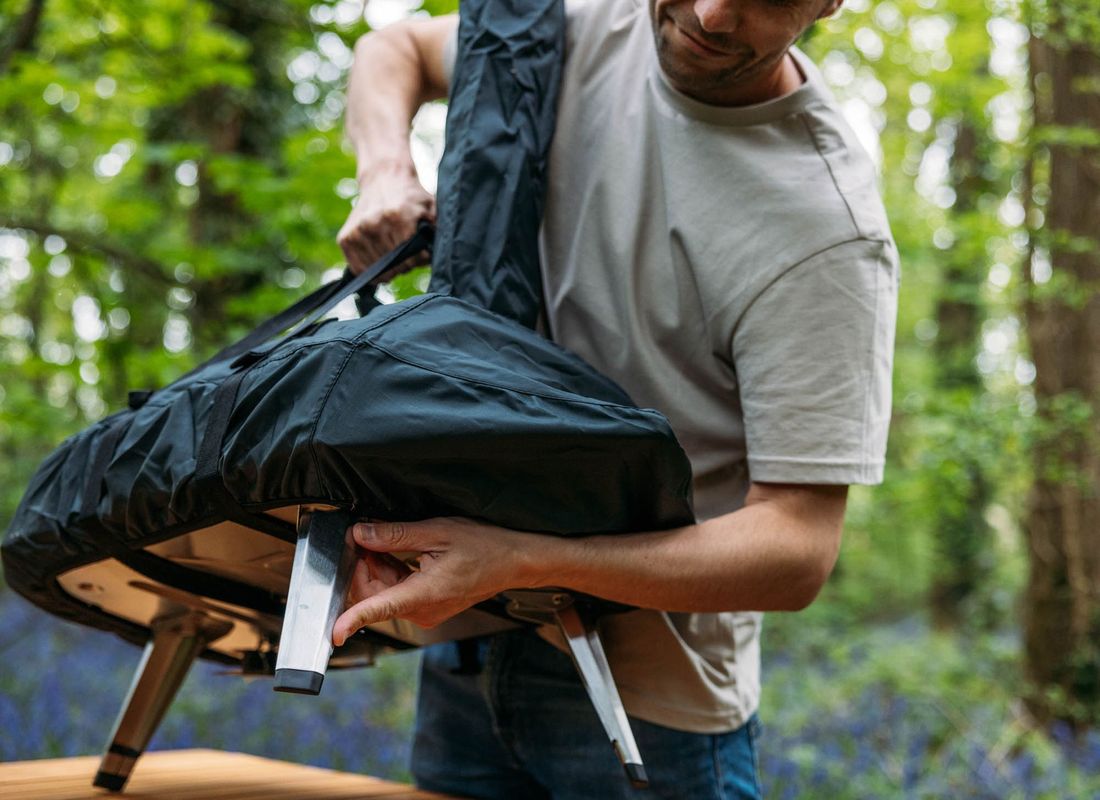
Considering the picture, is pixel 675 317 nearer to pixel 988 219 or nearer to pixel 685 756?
pixel 685 756

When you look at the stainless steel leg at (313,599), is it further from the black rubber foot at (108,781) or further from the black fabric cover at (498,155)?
the black rubber foot at (108,781)

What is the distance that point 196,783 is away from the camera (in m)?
1.77

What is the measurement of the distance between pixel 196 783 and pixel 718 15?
1.40m

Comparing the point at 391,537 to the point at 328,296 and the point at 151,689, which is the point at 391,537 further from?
the point at 151,689

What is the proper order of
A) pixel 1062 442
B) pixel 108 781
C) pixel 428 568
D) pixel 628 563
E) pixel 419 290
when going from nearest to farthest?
pixel 428 568
pixel 628 563
pixel 108 781
pixel 419 290
pixel 1062 442

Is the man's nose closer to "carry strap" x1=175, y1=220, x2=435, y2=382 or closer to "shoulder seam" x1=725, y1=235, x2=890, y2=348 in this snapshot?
"shoulder seam" x1=725, y1=235, x2=890, y2=348

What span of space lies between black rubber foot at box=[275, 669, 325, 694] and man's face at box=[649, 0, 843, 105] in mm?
863

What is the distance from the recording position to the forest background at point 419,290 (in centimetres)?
393

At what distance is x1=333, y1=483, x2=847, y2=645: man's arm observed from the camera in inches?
40.6

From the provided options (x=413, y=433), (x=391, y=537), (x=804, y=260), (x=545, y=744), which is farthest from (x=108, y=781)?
(x=804, y=260)

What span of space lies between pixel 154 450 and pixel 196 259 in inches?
138

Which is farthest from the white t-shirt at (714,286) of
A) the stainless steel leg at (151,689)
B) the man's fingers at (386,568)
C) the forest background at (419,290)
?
the forest background at (419,290)

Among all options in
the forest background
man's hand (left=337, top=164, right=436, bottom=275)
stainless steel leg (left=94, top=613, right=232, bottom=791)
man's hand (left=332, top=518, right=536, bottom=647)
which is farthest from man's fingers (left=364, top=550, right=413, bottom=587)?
Answer: the forest background

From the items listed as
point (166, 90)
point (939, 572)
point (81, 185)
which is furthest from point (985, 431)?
point (81, 185)
